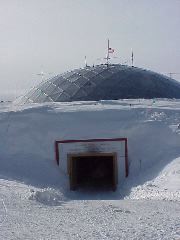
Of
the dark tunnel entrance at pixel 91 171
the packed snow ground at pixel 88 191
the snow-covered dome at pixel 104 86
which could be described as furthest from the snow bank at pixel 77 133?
the snow-covered dome at pixel 104 86

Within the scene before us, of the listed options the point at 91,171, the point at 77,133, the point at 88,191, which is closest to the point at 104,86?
the point at 91,171

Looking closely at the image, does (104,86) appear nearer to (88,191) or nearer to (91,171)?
(91,171)

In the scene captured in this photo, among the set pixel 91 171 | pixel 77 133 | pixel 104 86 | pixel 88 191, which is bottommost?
pixel 91 171

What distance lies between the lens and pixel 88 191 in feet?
50.0

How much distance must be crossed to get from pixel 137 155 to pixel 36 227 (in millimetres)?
7641

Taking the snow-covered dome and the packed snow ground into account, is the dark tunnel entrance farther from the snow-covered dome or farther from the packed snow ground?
the snow-covered dome

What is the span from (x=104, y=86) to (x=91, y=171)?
399cm

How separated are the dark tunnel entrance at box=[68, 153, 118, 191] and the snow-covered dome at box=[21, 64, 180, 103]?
280cm

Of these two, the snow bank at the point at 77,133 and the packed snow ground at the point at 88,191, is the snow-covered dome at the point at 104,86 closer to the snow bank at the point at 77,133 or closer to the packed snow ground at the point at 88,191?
the packed snow ground at the point at 88,191

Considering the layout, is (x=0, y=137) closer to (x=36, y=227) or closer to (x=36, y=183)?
(x=36, y=183)

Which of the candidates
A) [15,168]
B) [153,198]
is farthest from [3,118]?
[153,198]

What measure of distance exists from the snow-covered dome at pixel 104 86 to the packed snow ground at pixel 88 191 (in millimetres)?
2687

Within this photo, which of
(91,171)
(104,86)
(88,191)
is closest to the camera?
(88,191)

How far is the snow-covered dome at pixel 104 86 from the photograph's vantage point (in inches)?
797
